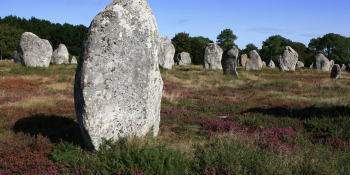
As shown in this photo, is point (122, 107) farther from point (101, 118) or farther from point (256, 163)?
point (256, 163)

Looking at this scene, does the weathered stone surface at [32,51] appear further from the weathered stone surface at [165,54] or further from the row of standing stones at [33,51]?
the weathered stone surface at [165,54]

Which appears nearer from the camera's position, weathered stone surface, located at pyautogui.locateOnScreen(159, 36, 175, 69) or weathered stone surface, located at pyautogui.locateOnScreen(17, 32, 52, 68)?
weathered stone surface, located at pyautogui.locateOnScreen(17, 32, 52, 68)

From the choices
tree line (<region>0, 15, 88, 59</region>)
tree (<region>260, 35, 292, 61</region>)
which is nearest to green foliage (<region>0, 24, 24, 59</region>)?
tree line (<region>0, 15, 88, 59</region>)

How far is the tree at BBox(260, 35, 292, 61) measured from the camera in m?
70.8

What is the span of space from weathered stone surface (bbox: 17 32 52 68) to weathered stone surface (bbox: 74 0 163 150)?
20075 mm

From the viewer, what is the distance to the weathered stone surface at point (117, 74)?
451 centimetres

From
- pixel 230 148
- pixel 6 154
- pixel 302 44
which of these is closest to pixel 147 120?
pixel 230 148

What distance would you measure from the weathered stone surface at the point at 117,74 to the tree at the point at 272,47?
2850 inches

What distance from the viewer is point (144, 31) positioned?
16.1ft

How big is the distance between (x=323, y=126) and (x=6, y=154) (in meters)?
7.71

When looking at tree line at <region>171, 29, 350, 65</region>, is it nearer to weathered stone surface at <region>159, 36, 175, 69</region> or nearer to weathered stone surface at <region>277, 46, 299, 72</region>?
weathered stone surface at <region>277, 46, 299, 72</region>

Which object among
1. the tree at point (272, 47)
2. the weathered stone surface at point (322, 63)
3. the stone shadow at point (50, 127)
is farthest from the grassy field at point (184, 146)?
the tree at point (272, 47)

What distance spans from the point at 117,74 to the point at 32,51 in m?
20.9

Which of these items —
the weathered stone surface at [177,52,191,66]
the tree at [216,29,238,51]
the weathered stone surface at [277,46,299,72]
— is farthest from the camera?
the tree at [216,29,238,51]
